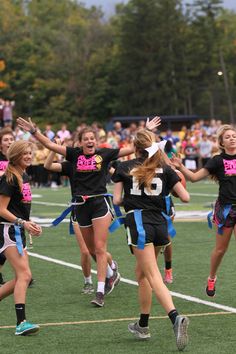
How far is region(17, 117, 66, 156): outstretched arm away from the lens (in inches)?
405

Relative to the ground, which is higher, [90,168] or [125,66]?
[125,66]

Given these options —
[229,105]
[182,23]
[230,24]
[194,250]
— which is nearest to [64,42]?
[182,23]

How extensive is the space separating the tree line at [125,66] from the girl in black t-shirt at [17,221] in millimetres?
75031

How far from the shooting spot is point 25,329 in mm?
8664

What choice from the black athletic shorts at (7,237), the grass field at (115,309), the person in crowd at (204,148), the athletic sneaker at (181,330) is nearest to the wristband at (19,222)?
the black athletic shorts at (7,237)

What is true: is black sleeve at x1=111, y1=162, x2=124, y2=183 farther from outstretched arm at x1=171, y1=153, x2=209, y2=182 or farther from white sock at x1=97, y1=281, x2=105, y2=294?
white sock at x1=97, y1=281, x2=105, y2=294

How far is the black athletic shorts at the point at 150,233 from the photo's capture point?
325 inches

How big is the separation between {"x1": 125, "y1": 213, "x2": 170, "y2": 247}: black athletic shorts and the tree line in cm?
7572

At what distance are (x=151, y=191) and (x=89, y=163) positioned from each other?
2477mm

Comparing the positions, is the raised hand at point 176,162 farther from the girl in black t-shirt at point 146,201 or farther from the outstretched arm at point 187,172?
the girl in black t-shirt at point 146,201

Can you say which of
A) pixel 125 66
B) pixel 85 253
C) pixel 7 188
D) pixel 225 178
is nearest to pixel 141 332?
pixel 7 188

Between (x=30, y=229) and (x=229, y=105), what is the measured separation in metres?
87.2

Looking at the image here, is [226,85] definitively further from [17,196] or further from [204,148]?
[17,196]

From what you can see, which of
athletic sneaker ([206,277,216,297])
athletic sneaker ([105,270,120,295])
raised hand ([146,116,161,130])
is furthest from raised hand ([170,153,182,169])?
athletic sneaker ([105,270,120,295])
